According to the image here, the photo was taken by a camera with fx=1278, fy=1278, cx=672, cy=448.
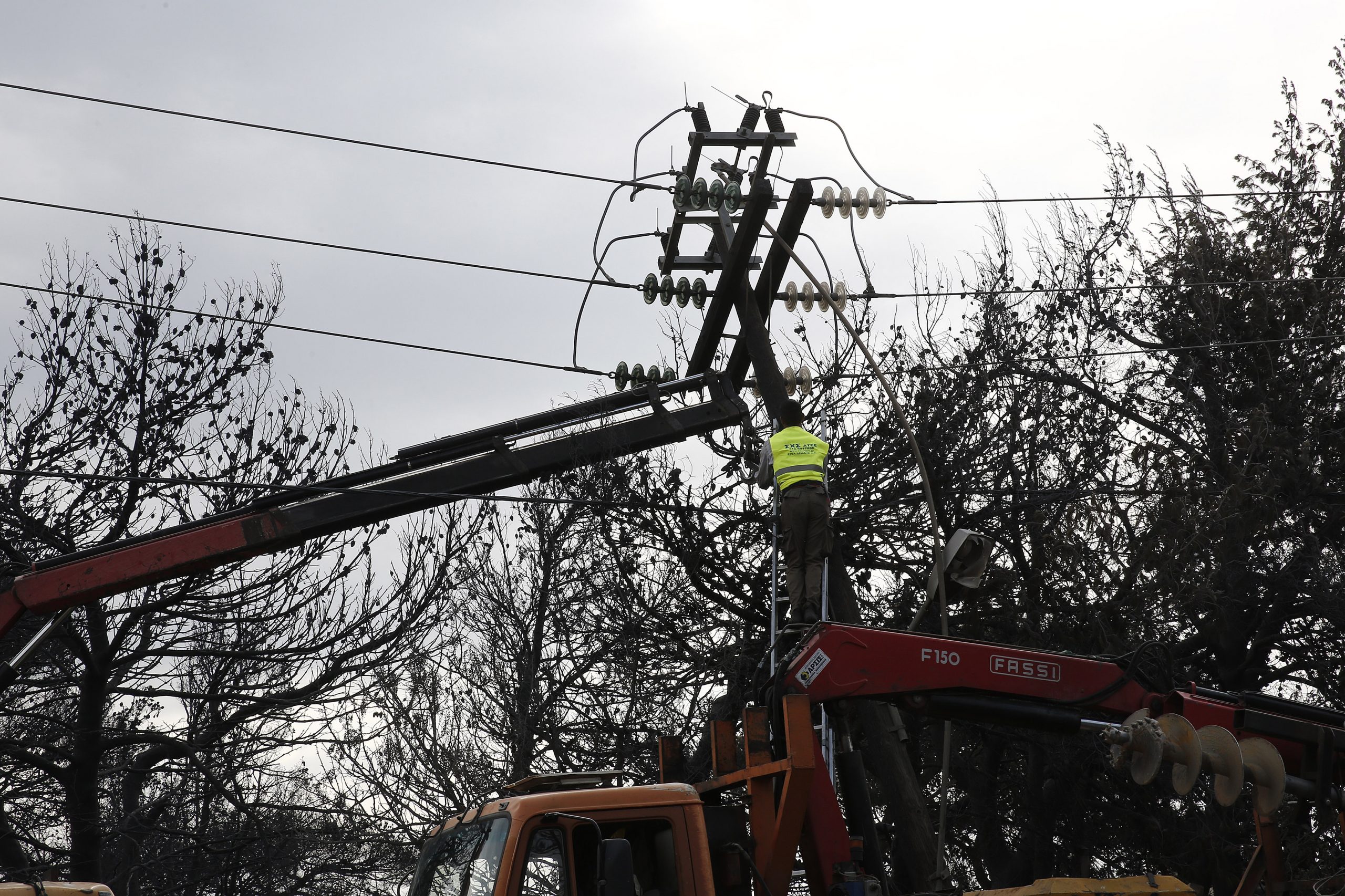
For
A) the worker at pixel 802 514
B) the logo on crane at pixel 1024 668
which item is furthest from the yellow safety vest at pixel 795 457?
the logo on crane at pixel 1024 668

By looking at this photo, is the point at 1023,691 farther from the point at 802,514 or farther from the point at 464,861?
the point at 464,861

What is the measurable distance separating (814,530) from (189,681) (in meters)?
10.3

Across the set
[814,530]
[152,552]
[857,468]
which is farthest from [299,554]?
[814,530]

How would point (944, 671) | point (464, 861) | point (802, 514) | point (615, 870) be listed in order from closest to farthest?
1. point (615, 870)
2. point (464, 861)
3. point (944, 671)
4. point (802, 514)

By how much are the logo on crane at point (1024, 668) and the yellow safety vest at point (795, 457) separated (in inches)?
95.0

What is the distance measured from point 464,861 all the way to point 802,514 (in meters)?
4.02

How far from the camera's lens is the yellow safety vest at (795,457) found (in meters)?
9.57

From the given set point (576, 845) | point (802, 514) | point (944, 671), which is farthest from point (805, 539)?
point (576, 845)

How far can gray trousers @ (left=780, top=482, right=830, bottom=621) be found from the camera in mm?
9391

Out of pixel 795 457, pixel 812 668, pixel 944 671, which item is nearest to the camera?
pixel 812 668

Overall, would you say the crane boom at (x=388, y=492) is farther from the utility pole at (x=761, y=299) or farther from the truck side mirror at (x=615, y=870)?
the truck side mirror at (x=615, y=870)

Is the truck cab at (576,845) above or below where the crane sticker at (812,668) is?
below

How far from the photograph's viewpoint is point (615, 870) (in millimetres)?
5535

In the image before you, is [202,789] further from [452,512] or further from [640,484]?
[640,484]
